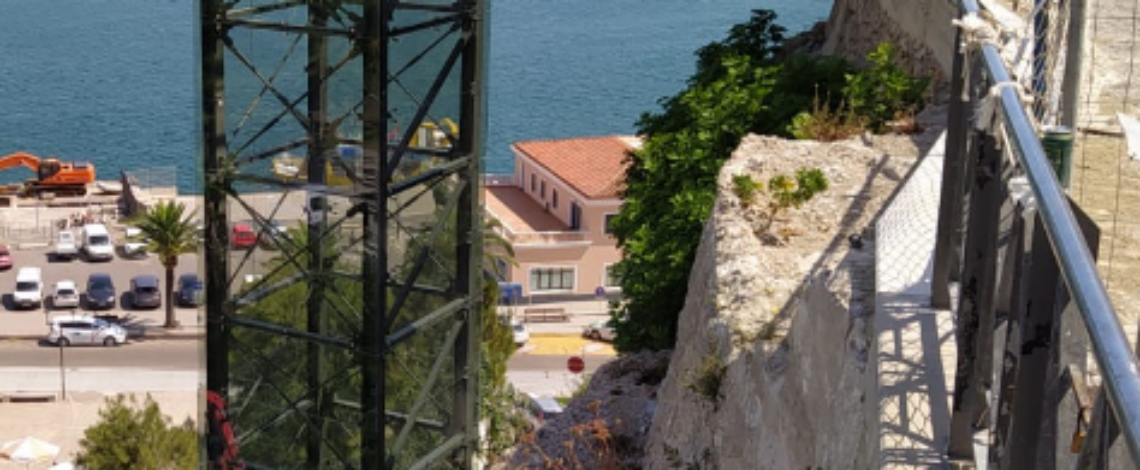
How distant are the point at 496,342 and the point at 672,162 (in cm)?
904

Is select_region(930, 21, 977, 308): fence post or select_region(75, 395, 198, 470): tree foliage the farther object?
select_region(75, 395, 198, 470): tree foliage

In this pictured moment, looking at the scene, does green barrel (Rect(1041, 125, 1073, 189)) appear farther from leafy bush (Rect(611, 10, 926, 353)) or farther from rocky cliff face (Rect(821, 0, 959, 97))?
leafy bush (Rect(611, 10, 926, 353))

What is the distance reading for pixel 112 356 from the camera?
45.3 meters

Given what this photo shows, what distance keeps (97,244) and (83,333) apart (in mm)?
9894

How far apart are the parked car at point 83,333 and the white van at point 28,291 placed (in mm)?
3077

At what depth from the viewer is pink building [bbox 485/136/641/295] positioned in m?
52.8

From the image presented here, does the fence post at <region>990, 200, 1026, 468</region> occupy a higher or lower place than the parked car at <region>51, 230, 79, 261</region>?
higher

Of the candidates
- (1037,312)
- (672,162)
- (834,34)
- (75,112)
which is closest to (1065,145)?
(1037,312)

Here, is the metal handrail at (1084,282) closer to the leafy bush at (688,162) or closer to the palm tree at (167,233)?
the leafy bush at (688,162)

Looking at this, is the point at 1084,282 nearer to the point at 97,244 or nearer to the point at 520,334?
the point at 520,334

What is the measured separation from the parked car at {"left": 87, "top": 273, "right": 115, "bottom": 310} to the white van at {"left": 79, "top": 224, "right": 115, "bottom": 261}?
401 centimetres

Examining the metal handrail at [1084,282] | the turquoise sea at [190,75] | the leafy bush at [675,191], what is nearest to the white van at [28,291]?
the turquoise sea at [190,75]

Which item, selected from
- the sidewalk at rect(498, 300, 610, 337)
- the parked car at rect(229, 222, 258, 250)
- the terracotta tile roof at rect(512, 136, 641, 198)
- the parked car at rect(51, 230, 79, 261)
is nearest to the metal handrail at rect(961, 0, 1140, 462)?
the parked car at rect(229, 222, 258, 250)

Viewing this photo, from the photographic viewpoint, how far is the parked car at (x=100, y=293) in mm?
49688
